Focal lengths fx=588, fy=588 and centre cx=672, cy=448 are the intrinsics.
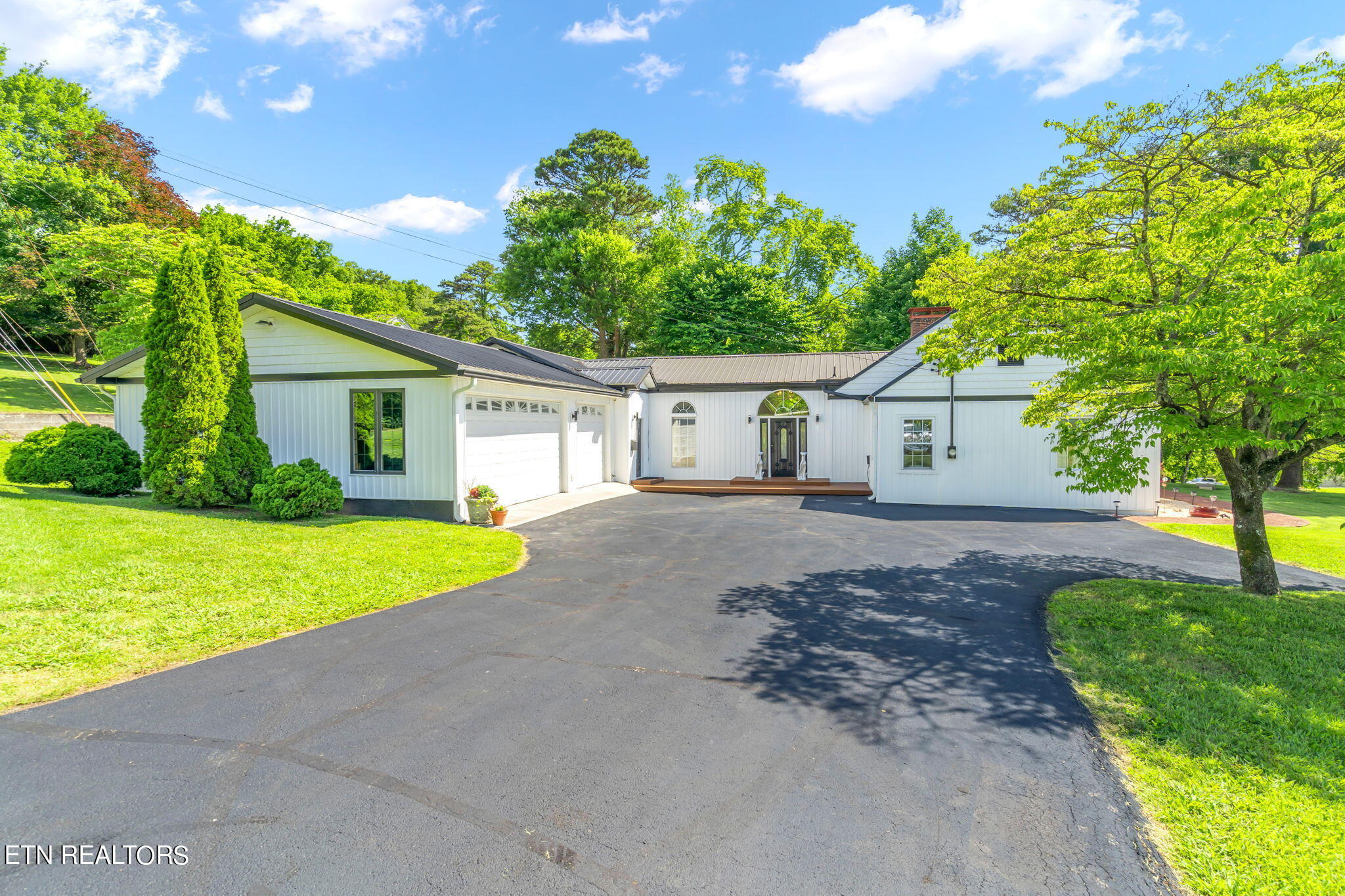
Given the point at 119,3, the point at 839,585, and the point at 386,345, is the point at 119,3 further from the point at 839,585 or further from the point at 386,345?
the point at 839,585

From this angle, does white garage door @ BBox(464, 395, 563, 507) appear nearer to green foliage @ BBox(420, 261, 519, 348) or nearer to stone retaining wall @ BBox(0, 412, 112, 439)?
stone retaining wall @ BBox(0, 412, 112, 439)

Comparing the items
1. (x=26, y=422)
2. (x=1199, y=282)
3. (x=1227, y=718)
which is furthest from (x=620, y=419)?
(x=26, y=422)

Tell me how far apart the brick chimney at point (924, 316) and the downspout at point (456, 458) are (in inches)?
437

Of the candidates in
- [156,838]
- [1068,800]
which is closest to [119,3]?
[156,838]

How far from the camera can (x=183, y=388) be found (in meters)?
10.1

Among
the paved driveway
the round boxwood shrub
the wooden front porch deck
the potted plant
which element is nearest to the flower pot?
the potted plant

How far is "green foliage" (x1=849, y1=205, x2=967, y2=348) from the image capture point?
2845 centimetres

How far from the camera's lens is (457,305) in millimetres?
39250

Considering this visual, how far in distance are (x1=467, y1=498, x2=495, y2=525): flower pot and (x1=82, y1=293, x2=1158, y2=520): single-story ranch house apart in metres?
0.27

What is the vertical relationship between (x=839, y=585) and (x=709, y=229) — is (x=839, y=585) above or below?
below

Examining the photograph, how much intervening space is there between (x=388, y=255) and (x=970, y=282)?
27457mm

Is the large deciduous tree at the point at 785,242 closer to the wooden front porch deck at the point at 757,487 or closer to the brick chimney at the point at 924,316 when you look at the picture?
the brick chimney at the point at 924,316

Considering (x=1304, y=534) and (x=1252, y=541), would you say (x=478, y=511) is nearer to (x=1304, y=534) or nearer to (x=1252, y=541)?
(x=1252, y=541)

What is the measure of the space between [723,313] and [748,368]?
10925mm
